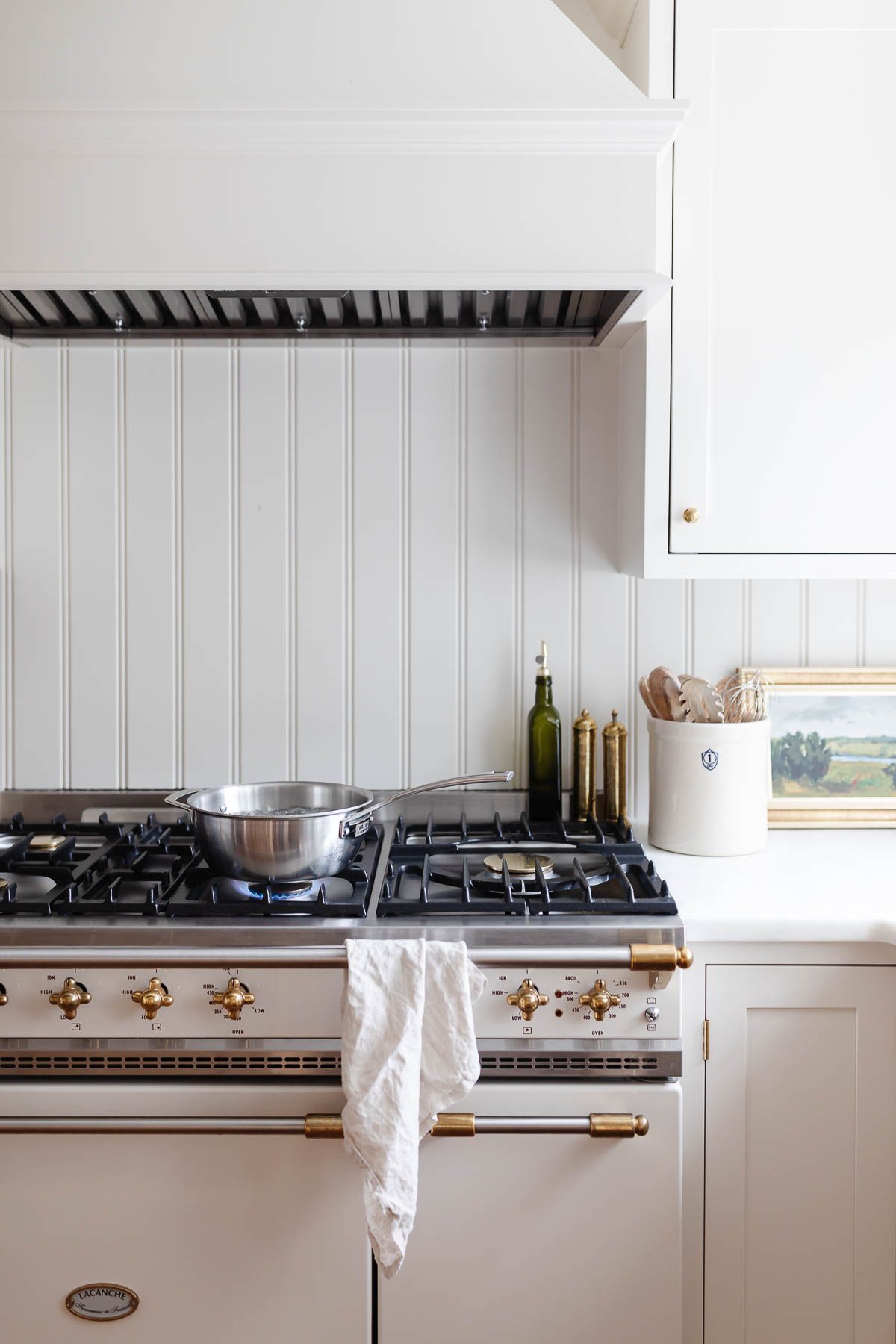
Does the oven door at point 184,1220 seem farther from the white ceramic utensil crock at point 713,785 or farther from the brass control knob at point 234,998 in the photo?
the white ceramic utensil crock at point 713,785

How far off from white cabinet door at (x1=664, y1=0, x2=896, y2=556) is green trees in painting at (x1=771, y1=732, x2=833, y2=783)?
0.45m

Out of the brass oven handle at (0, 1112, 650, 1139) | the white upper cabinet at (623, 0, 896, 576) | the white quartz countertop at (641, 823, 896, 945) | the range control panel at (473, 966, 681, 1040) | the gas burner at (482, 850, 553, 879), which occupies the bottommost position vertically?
the brass oven handle at (0, 1112, 650, 1139)

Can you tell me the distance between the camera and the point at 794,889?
1.56 m

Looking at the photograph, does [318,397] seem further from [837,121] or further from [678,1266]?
[678,1266]

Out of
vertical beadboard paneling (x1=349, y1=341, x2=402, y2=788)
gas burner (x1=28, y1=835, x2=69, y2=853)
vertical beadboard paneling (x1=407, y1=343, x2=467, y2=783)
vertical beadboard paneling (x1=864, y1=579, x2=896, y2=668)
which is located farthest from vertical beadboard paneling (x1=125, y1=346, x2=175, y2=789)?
vertical beadboard paneling (x1=864, y1=579, x2=896, y2=668)

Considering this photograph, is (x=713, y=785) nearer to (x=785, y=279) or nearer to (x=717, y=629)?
(x=717, y=629)

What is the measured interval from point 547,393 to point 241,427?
584mm

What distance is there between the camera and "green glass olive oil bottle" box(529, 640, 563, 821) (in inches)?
74.4

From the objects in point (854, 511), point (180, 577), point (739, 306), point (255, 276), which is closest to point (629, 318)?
point (739, 306)

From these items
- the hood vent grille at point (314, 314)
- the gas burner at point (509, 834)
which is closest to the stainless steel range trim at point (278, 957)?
the gas burner at point (509, 834)

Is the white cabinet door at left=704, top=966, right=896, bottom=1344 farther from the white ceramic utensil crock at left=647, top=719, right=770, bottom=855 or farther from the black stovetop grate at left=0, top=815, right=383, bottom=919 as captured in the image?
the black stovetop grate at left=0, top=815, right=383, bottom=919

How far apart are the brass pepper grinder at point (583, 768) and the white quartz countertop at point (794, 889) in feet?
0.35

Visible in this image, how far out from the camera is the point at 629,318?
1641mm

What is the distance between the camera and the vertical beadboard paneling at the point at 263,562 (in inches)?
75.8
